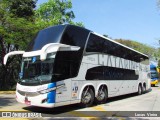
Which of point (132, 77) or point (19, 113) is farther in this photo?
point (132, 77)

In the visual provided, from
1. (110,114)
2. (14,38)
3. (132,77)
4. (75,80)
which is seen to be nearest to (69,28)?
(75,80)

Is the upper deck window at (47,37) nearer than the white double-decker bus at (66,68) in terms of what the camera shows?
No

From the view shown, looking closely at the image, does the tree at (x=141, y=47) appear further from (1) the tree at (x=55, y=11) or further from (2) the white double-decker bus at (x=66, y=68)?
(2) the white double-decker bus at (x=66, y=68)

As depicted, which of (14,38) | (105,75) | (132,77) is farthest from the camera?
(14,38)

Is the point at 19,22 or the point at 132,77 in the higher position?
the point at 19,22

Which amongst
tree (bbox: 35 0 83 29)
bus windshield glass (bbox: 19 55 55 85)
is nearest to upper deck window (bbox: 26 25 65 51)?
bus windshield glass (bbox: 19 55 55 85)

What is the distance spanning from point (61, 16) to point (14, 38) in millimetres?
10771

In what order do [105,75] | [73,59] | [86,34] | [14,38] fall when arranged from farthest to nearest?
1. [14,38]
2. [105,75]
3. [86,34]
4. [73,59]

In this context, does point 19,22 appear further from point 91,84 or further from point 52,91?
point 52,91

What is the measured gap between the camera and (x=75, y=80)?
12.3m

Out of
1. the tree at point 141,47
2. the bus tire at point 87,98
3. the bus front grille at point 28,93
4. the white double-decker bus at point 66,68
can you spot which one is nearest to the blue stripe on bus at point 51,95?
the white double-decker bus at point 66,68

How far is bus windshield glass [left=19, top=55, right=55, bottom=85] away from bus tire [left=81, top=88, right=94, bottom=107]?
8.61ft

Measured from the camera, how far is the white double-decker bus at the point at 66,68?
11.0 m

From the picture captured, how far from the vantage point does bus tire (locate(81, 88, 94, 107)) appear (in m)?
13.1
